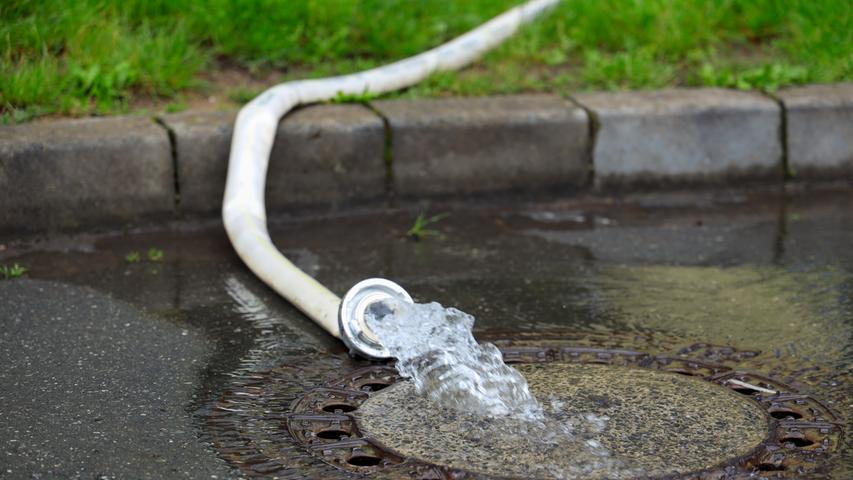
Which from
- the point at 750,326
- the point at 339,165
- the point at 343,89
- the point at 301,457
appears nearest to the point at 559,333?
the point at 750,326

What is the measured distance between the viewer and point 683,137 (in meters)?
4.59

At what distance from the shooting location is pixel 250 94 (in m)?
4.45

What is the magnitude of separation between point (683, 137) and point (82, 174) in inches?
88.9

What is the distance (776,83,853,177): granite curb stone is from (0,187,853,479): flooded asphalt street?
0.51 feet

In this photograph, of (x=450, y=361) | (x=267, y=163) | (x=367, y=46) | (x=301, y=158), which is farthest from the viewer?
(x=367, y=46)

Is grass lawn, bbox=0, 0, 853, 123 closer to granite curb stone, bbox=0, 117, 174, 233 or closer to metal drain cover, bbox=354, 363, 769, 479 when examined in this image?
granite curb stone, bbox=0, 117, 174, 233

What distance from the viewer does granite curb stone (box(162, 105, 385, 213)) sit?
160 inches

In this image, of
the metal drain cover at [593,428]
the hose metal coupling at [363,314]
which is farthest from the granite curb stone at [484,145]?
the metal drain cover at [593,428]

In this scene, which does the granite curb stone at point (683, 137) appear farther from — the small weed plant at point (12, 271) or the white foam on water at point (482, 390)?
the small weed plant at point (12, 271)

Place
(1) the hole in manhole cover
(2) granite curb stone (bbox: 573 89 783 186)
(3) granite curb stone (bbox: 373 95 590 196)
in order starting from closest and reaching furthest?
(1) the hole in manhole cover → (3) granite curb stone (bbox: 373 95 590 196) → (2) granite curb stone (bbox: 573 89 783 186)

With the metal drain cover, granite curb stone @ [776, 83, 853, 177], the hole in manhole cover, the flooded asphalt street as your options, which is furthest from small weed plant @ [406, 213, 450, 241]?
granite curb stone @ [776, 83, 853, 177]

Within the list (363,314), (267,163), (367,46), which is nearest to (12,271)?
(267,163)

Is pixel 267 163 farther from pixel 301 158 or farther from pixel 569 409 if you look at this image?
pixel 569 409

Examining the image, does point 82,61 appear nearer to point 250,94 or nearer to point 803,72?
point 250,94
